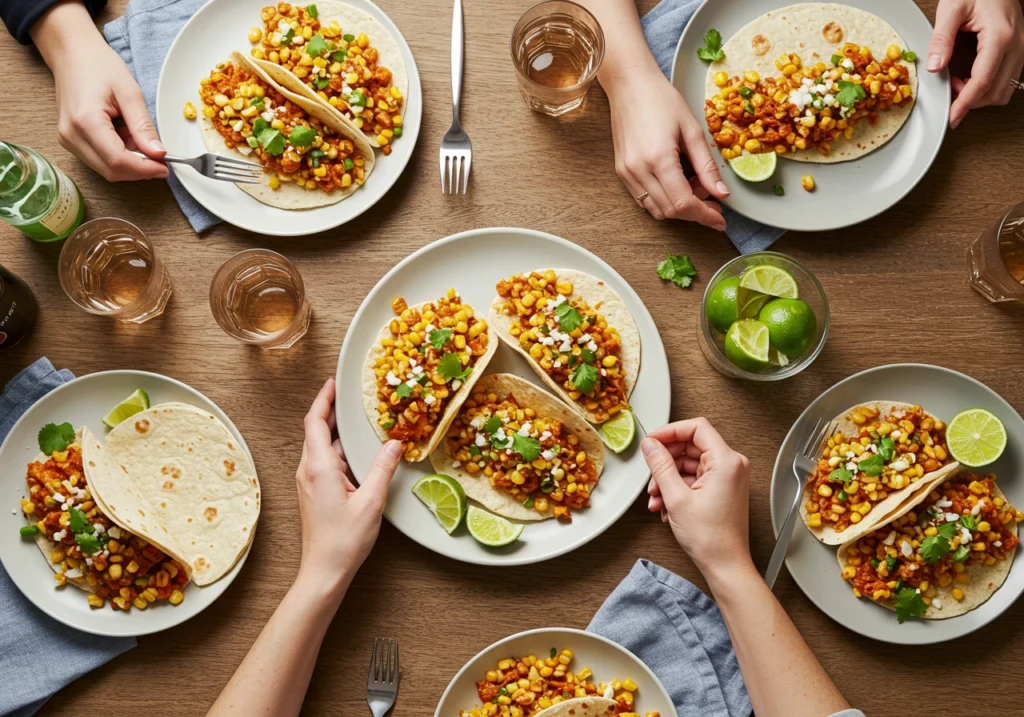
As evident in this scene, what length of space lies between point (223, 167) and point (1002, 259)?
128 inches

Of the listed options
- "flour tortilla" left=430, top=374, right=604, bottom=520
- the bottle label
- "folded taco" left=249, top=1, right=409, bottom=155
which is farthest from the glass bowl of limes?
the bottle label

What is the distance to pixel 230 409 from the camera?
3.32m

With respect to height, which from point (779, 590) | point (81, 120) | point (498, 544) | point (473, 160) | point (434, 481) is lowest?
point (779, 590)

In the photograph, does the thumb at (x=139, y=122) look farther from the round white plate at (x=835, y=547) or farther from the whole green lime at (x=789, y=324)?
the round white plate at (x=835, y=547)

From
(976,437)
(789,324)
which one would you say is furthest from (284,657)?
(976,437)

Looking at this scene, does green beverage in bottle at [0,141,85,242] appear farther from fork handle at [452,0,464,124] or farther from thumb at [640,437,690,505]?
thumb at [640,437,690,505]

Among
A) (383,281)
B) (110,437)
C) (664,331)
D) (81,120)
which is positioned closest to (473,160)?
(383,281)

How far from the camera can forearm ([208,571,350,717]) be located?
9.71ft

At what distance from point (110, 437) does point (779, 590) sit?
9.33ft

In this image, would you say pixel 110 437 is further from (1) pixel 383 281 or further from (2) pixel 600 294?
(2) pixel 600 294

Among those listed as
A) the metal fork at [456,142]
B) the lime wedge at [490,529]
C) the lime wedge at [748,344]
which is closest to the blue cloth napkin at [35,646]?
the lime wedge at [490,529]

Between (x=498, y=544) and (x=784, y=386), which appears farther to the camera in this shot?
(x=784, y=386)

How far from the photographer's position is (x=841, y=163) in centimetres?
329

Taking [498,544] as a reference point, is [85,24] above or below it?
above
